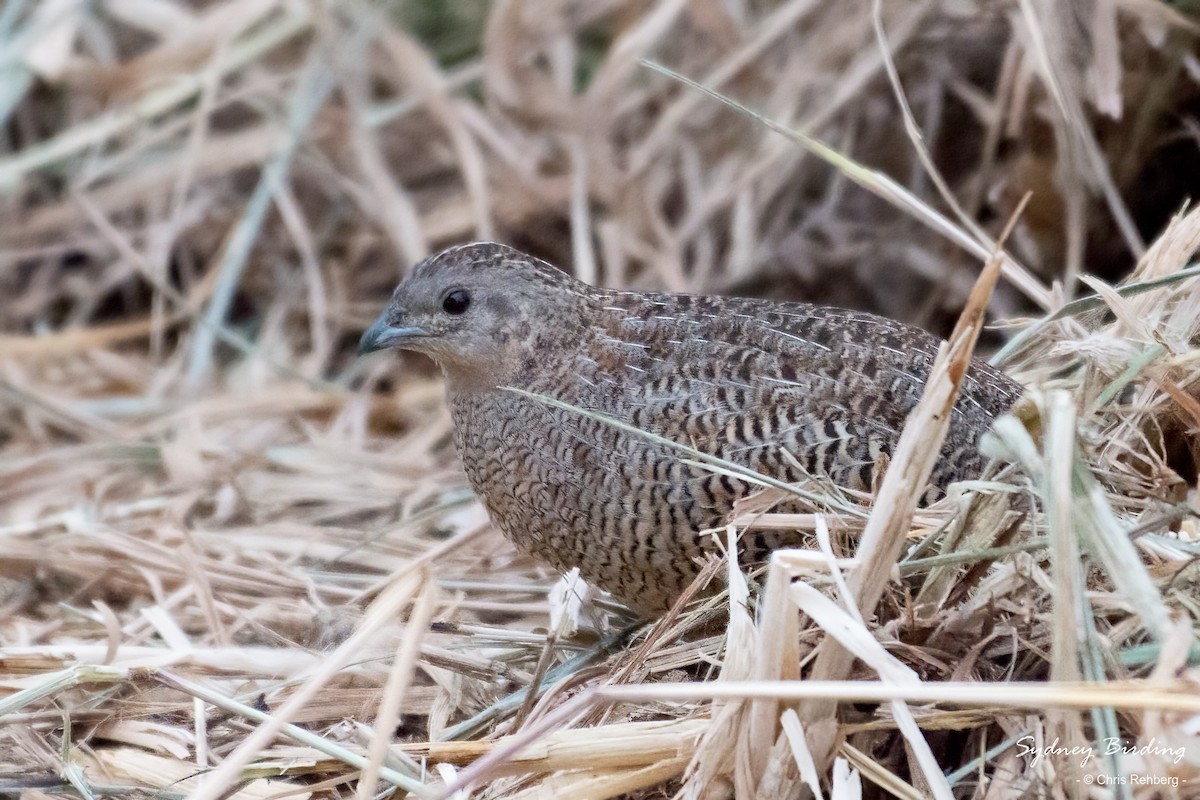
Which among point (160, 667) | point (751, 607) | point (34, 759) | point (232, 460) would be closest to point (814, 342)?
point (751, 607)

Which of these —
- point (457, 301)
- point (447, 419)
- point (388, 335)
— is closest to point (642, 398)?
point (457, 301)

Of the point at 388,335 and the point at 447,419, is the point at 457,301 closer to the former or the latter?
the point at 388,335

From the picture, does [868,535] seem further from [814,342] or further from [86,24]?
[86,24]

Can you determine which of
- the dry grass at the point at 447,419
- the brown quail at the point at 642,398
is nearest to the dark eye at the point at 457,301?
the brown quail at the point at 642,398

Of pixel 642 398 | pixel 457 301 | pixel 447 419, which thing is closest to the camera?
pixel 642 398

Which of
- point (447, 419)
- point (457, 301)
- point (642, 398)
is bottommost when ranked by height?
point (447, 419)

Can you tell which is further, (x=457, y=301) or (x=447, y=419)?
(x=447, y=419)

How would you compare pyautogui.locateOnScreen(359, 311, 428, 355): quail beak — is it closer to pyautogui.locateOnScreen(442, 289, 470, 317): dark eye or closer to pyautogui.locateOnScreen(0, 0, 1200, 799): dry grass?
pyautogui.locateOnScreen(442, 289, 470, 317): dark eye

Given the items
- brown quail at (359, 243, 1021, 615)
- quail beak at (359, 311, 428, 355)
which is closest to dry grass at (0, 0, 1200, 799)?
brown quail at (359, 243, 1021, 615)
